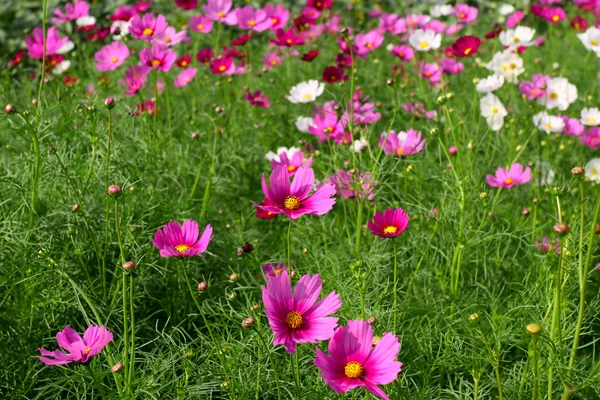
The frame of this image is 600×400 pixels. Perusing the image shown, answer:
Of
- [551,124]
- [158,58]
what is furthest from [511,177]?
[158,58]

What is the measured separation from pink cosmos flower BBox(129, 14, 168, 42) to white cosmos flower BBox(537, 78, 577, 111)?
48.6 inches

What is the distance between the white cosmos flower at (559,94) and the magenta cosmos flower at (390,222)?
1.09m

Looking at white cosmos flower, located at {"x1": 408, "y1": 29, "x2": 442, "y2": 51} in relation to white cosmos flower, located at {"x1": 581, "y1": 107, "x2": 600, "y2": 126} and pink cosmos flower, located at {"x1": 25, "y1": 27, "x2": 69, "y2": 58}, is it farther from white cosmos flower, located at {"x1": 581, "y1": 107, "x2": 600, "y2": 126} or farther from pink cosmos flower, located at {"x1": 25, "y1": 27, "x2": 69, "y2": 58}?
pink cosmos flower, located at {"x1": 25, "y1": 27, "x2": 69, "y2": 58}

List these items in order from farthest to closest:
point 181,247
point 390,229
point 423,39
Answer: point 423,39 → point 390,229 → point 181,247

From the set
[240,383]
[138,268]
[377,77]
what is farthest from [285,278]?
[377,77]

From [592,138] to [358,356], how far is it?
163 centimetres

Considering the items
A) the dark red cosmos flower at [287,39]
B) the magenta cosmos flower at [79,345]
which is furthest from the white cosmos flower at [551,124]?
the magenta cosmos flower at [79,345]

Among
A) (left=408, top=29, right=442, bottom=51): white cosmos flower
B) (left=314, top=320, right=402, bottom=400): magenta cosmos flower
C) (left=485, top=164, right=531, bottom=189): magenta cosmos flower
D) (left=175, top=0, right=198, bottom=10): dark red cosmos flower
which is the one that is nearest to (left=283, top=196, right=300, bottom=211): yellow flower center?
(left=314, top=320, right=402, bottom=400): magenta cosmos flower

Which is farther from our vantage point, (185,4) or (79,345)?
(185,4)


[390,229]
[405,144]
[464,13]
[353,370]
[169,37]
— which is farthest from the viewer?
[464,13]

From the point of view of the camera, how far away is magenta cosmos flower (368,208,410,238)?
1278mm

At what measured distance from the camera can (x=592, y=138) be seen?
2.23 meters

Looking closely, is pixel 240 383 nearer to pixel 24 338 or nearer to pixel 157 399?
pixel 157 399

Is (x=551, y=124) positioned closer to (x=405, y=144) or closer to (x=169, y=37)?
(x=405, y=144)
